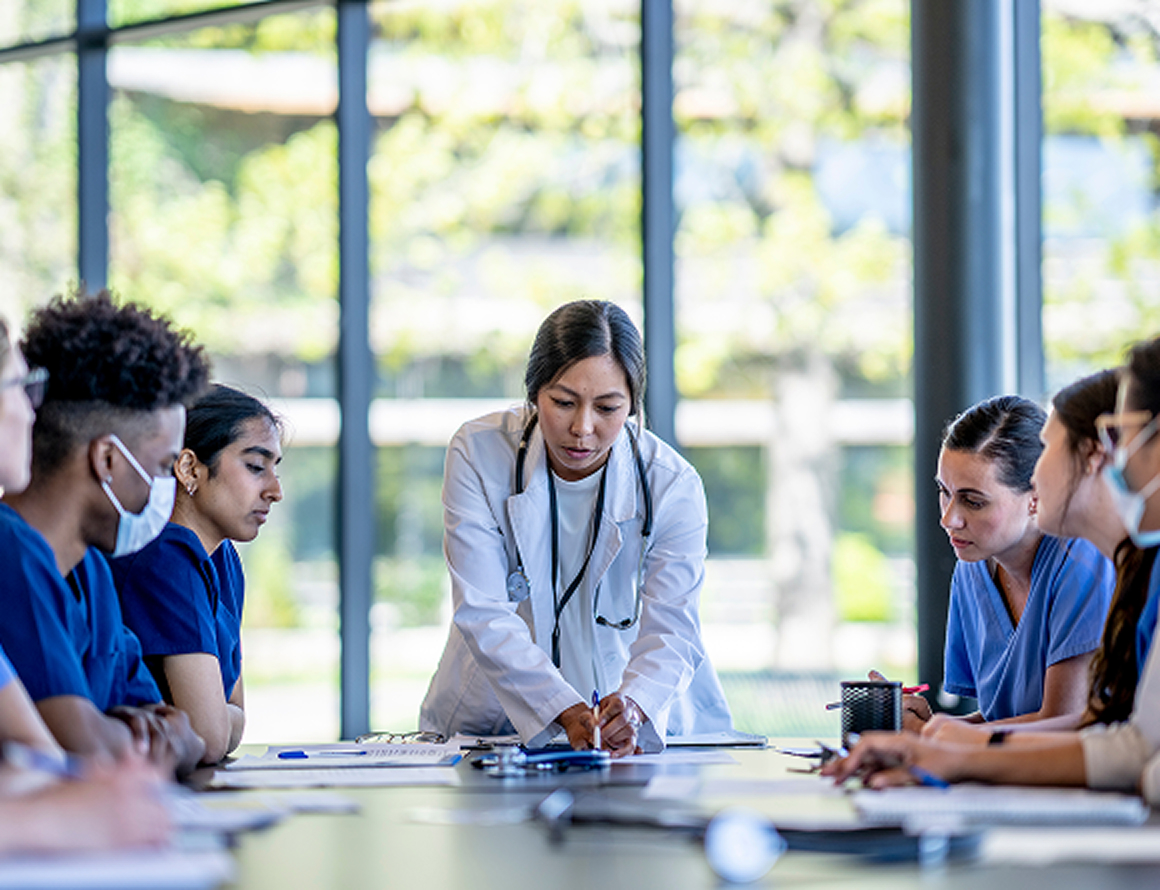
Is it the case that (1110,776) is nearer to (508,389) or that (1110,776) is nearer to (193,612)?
(193,612)

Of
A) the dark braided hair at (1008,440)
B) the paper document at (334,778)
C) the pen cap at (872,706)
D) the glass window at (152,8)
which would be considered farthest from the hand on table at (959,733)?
the glass window at (152,8)

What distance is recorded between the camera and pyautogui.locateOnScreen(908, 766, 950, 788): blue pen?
61.6 inches

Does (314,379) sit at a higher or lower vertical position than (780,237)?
lower

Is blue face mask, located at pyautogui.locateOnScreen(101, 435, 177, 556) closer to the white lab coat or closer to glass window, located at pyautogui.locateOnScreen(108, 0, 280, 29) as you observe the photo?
the white lab coat

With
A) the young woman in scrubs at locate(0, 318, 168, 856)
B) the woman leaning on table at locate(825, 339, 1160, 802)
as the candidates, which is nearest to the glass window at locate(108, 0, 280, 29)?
the woman leaning on table at locate(825, 339, 1160, 802)

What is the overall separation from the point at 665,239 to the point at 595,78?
678mm

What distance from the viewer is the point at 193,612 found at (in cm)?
204

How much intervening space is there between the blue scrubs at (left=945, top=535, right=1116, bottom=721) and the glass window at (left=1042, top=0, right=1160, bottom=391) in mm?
1377

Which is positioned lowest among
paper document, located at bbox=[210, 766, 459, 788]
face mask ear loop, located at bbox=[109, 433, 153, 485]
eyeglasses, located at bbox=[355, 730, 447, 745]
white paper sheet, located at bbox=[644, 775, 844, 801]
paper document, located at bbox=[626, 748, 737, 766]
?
eyeglasses, located at bbox=[355, 730, 447, 745]

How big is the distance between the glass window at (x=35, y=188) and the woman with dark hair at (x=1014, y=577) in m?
3.33

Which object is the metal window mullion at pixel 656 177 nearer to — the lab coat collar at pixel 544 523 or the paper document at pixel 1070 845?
the lab coat collar at pixel 544 523

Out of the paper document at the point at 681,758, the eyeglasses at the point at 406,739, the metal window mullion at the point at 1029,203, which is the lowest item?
the eyeglasses at the point at 406,739

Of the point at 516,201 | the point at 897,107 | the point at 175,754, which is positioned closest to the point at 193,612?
the point at 175,754

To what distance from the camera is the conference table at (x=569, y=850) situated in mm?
1146
